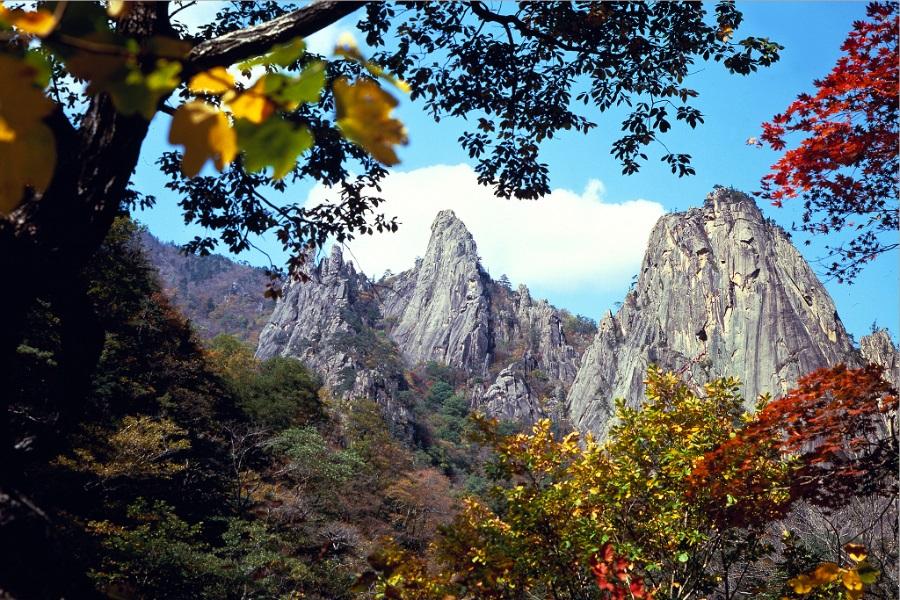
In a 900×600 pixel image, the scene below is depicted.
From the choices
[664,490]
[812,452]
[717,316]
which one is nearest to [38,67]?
[664,490]

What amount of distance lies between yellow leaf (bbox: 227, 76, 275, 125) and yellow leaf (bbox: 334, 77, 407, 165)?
0.05 m

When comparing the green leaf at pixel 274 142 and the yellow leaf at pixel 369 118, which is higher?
the yellow leaf at pixel 369 118

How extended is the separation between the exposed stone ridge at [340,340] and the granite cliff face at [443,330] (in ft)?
0.45

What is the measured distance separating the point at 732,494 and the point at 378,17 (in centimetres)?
359

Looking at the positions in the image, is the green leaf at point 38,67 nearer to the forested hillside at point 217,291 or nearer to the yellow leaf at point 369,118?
the yellow leaf at point 369,118

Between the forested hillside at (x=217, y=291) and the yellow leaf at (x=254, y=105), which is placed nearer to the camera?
the yellow leaf at (x=254, y=105)

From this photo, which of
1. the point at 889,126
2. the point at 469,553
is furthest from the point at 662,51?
the point at 469,553

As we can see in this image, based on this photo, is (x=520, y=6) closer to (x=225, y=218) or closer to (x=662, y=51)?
(x=662, y=51)

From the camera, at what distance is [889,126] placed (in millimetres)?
3559

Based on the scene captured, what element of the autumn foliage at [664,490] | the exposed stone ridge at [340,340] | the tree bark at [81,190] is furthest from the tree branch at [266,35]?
the exposed stone ridge at [340,340]

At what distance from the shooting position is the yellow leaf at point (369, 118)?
45cm

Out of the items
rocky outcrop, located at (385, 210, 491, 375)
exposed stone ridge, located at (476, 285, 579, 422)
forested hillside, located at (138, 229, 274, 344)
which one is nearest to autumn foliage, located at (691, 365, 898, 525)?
exposed stone ridge, located at (476, 285, 579, 422)

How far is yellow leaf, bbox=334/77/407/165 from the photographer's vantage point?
0.45 m

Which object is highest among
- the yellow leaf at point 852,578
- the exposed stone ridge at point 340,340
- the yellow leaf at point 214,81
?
the exposed stone ridge at point 340,340
